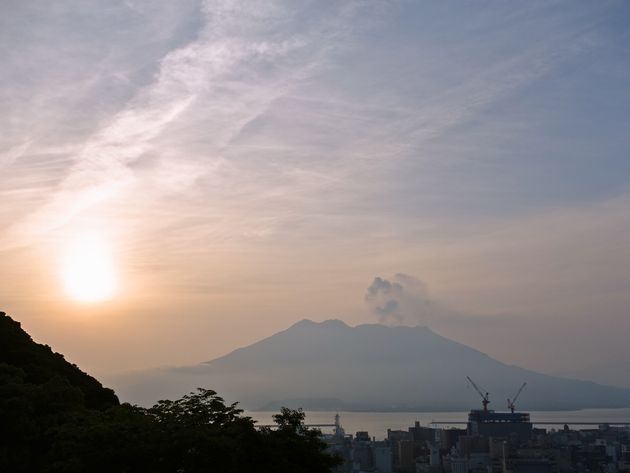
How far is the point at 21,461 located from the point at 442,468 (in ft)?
283

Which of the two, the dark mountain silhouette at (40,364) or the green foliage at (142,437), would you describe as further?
the dark mountain silhouette at (40,364)

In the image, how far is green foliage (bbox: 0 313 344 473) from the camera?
1664 centimetres

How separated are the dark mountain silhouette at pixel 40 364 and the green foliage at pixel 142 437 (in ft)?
9.02

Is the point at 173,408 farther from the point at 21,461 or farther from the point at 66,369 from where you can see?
the point at 66,369

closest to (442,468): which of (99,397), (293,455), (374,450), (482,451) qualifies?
(374,450)

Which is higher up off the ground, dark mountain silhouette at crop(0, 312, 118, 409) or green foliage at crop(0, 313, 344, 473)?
dark mountain silhouette at crop(0, 312, 118, 409)

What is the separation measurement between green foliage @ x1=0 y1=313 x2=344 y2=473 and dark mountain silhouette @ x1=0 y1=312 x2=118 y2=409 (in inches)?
108

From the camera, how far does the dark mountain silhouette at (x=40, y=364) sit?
83.3ft

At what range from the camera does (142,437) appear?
55.4 feet

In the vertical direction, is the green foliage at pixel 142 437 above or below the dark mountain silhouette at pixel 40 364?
below

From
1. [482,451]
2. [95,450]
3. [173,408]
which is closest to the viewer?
[95,450]

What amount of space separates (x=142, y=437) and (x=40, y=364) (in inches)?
437

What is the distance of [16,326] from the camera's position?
28.9 metres

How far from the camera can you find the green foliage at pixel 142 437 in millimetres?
16641
